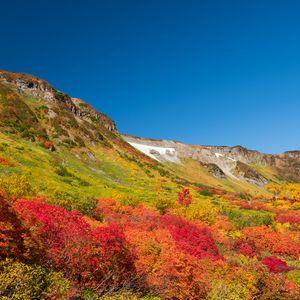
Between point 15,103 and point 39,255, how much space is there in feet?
176

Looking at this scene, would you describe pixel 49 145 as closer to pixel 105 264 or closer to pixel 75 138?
pixel 75 138

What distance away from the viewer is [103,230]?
17312mm

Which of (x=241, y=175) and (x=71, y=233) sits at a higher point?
(x=241, y=175)

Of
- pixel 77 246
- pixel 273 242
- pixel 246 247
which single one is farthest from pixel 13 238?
pixel 273 242

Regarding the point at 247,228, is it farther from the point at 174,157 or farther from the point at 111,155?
the point at 174,157

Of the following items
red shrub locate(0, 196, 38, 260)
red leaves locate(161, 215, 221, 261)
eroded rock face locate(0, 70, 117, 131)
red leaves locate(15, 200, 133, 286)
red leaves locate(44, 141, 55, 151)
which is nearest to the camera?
red shrub locate(0, 196, 38, 260)

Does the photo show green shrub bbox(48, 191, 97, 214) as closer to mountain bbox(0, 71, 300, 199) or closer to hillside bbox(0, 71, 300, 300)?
hillside bbox(0, 71, 300, 300)

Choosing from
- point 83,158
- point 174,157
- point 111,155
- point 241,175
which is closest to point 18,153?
point 83,158

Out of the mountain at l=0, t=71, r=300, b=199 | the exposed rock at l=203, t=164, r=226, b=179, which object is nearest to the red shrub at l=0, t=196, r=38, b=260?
the mountain at l=0, t=71, r=300, b=199

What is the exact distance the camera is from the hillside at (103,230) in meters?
13.4

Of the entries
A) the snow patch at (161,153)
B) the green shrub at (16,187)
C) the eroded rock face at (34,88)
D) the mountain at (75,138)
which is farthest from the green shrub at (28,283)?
the snow patch at (161,153)

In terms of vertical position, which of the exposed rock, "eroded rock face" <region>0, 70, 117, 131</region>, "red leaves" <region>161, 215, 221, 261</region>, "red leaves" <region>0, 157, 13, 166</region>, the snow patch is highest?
"eroded rock face" <region>0, 70, 117, 131</region>

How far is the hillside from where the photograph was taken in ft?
44.1

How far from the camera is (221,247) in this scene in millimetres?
30938
